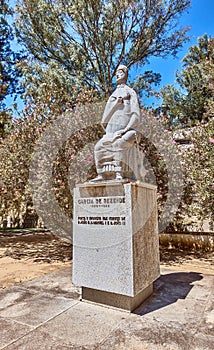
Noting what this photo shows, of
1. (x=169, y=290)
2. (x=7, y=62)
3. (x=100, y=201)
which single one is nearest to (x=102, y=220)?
(x=100, y=201)

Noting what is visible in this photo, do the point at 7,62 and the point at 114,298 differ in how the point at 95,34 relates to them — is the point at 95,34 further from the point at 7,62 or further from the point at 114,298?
the point at 114,298

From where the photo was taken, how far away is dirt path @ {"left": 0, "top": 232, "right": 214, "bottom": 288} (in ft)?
17.0

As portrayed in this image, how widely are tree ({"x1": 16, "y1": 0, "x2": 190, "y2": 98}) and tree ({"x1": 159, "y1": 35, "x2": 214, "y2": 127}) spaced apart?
15.3 ft

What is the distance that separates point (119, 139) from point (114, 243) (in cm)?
132

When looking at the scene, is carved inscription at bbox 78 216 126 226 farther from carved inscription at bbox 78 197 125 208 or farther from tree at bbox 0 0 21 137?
tree at bbox 0 0 21 137

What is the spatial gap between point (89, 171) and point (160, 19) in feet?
27.8

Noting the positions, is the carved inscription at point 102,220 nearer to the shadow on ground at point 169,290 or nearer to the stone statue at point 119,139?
the stone statue at point 119,139

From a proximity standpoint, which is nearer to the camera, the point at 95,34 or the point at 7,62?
the point at 95,34

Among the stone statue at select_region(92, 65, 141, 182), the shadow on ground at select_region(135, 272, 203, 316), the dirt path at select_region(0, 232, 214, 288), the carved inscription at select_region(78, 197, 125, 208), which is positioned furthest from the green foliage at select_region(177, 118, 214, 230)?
the carved inscription at select_region(78, 197, 125, 208)

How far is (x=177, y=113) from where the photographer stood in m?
15.7

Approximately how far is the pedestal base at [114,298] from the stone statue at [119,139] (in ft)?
4.72

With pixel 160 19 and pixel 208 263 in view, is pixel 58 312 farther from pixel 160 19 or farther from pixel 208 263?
pixel 160 19

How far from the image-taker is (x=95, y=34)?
35.7ft

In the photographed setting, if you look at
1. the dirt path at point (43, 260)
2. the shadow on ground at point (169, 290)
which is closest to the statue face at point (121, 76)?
the shadow on ground at point (169, 290)
